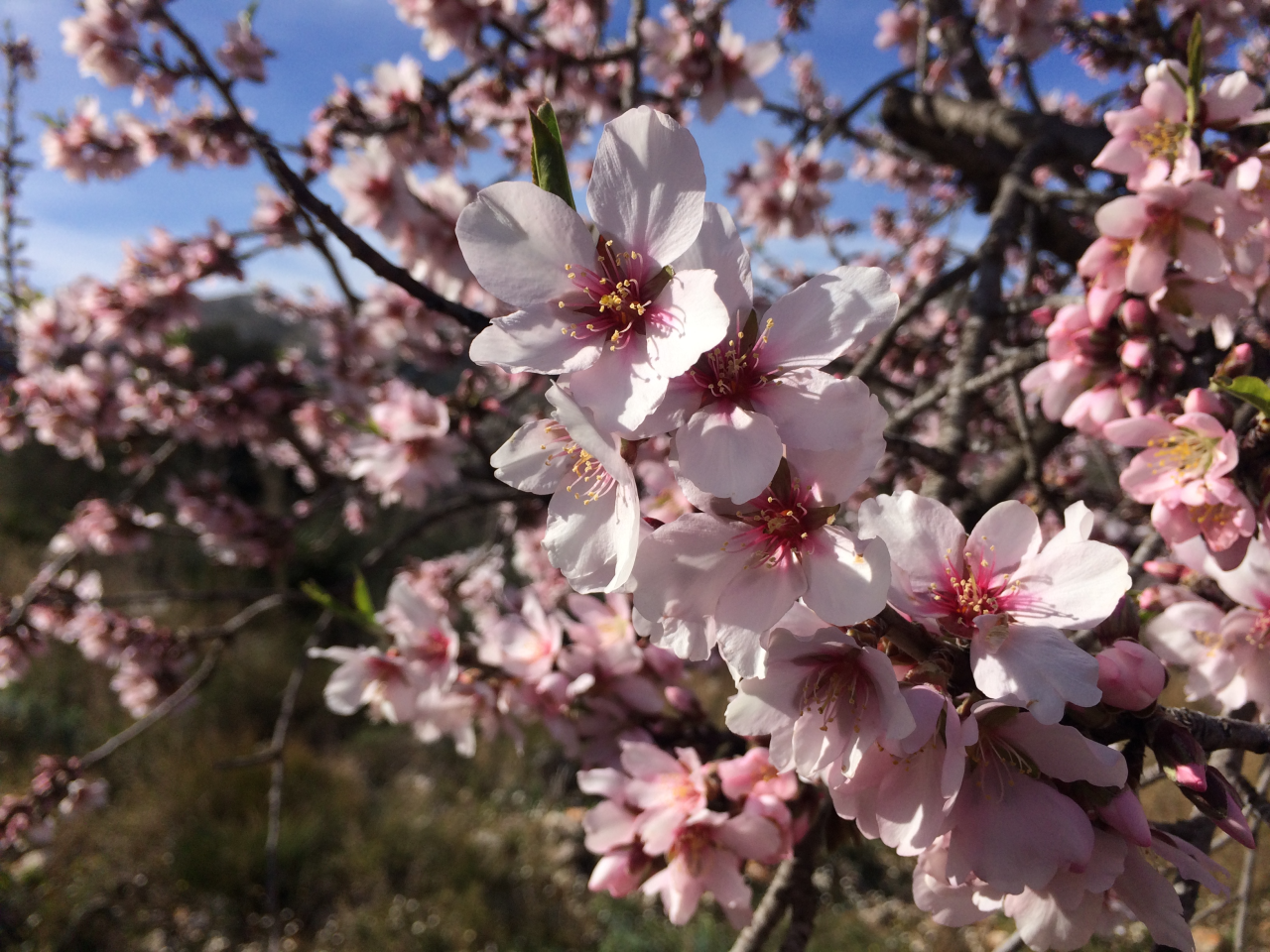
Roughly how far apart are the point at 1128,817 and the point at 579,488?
568 mm

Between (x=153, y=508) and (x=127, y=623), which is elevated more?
(x=127, y=623)

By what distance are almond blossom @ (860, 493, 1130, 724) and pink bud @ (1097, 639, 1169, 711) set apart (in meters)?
0.04

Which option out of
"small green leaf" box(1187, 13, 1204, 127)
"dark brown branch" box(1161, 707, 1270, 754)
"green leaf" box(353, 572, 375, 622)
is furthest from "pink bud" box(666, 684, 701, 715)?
"small green leaf" box(1187, 13, 1204, 127)

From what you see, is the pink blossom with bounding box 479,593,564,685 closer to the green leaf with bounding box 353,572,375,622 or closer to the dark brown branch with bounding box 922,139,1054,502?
the green leaf with bounding box 353,572,375,622

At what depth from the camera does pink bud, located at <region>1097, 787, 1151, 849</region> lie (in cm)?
58

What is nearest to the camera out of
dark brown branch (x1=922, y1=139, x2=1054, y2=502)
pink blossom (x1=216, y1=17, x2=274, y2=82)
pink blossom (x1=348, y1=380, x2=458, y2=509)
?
dark brown branch (x1=922, y1=139, x2=1054, y2=502)

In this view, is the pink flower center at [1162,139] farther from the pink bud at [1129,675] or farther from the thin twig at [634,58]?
the thin twig at [634,58]

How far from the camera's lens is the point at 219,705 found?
21.1 feet

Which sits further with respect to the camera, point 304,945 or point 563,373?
point 304,945

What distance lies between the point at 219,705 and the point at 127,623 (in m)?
3.97

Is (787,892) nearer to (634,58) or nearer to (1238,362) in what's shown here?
(1238,362)

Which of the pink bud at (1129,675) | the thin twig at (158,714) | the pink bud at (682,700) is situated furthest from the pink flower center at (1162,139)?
the thin twig at (158,714)

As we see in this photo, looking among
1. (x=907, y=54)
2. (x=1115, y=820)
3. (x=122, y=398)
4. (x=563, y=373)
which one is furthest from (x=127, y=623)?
(x=907, y=54)

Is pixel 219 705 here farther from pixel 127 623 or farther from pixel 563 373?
pixel 563 373
